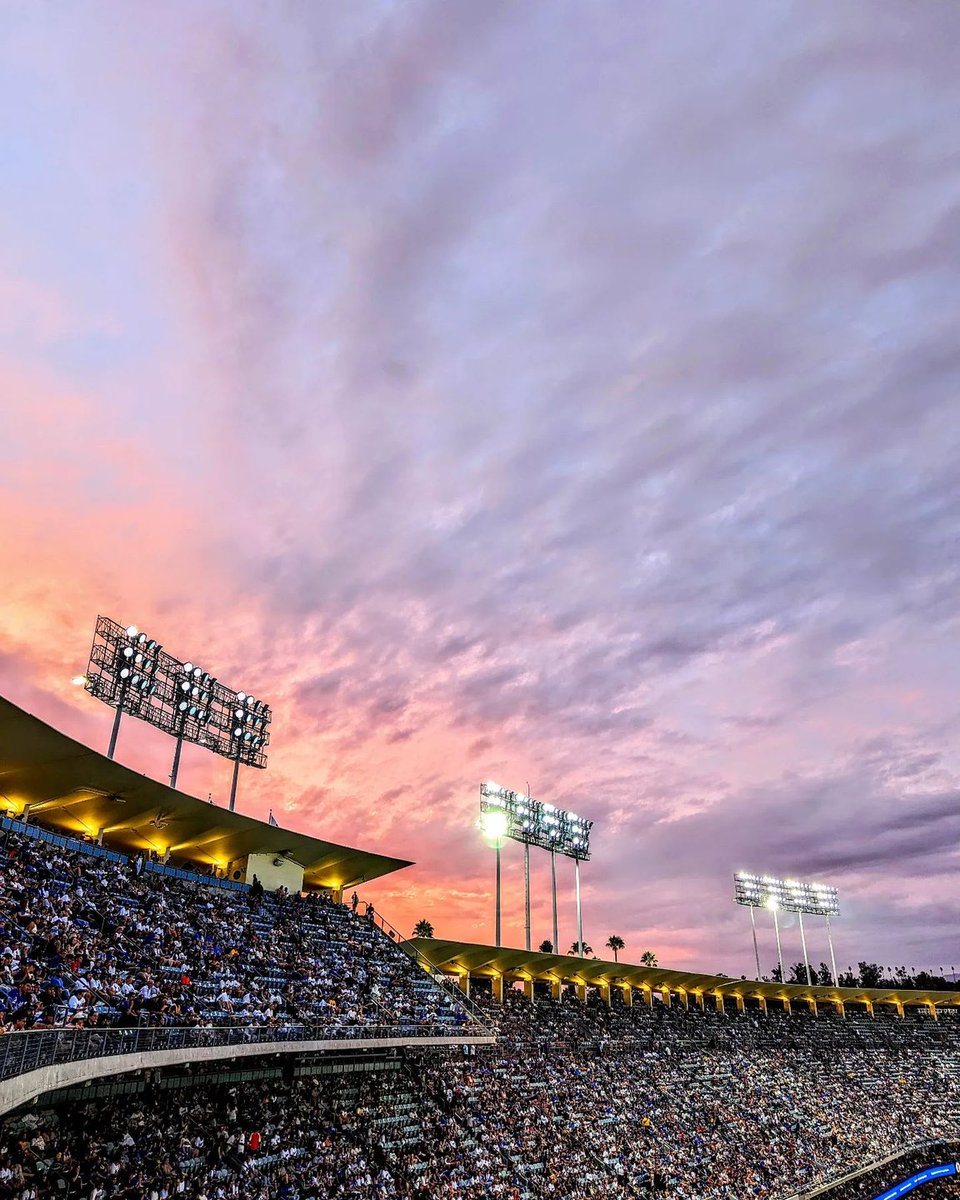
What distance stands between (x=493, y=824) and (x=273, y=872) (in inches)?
908

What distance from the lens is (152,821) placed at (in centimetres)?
3694

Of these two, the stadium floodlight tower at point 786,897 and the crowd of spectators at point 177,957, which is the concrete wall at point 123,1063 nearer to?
the crowd of spectators at point 177,957

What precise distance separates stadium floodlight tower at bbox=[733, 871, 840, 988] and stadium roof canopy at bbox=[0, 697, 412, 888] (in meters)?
63.6

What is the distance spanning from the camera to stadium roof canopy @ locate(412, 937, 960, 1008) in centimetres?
5569

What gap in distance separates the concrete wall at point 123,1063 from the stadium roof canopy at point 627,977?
18876 millimetres

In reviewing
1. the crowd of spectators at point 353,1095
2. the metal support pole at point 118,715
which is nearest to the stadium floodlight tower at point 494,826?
the crowd of spectators at point 353,1095

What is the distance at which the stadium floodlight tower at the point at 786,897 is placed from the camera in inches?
3743

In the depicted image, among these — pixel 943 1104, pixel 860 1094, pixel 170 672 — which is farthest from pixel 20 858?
pixel 943 1104

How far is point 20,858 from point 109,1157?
30.1ft

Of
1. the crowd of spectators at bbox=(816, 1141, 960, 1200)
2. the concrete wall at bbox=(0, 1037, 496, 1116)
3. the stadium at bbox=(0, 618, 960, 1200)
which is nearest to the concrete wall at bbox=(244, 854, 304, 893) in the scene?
the stadium at bbox=(0, 618, 960, 1200)

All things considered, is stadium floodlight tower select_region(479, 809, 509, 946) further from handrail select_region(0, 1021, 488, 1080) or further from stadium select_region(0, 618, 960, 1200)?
handrail select_region(0, 1021, 488, 1080)

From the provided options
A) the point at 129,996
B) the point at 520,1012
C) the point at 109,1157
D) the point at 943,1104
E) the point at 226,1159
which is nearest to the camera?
the point at 109,1157

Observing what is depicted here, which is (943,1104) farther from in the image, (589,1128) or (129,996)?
(129,996)

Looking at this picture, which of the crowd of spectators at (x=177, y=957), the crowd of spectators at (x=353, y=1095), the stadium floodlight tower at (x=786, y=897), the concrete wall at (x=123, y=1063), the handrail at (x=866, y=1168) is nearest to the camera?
the concrete wall at (x=123, y=1063)
